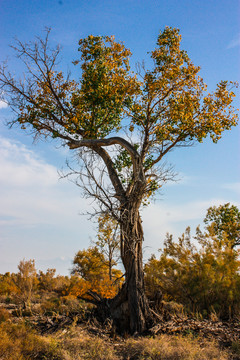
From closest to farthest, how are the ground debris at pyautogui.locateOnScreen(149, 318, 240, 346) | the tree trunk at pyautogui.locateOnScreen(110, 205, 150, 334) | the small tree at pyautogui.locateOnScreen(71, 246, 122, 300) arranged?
1. the ground debris at pyautogui.locateOnScreen(149, 318, 240, 346)
2. the tree trunk at pyautogui.locateOnScreen(110, 205, 150, 334)
3. the small tree at pyautogui.locateOnScreen(71, 246, 122, 300)

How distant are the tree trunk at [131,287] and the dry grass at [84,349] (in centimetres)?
138

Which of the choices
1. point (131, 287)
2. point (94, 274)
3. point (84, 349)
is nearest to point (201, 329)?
point (131, 287)

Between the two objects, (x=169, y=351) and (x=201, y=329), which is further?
(x=201, y=329)

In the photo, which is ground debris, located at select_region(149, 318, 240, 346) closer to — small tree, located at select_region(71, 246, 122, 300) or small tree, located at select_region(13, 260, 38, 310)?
small tree, located at select_region(71, 246, 122, 300)

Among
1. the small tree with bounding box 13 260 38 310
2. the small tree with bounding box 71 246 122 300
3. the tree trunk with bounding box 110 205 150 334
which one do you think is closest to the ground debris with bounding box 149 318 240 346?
the tree trunk with bounding box 110 205 150 334

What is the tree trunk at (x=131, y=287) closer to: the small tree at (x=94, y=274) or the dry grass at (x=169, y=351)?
the dry grass at (x=169, y=351)

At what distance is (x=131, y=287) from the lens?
8.22m

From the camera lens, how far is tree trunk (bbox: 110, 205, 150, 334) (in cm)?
795

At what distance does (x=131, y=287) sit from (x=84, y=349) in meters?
2.61

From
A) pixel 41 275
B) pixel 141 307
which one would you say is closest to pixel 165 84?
pixel 141 307

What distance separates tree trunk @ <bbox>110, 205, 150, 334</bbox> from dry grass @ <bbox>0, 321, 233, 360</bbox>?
1.38 meters

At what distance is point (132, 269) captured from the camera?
328 inches

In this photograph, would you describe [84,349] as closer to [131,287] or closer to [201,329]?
[131,287]

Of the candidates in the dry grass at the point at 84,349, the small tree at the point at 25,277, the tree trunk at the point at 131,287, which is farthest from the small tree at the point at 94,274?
the dry grass at the point at 84,349
